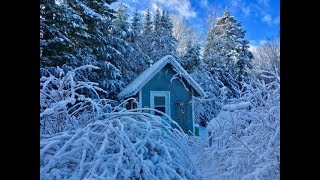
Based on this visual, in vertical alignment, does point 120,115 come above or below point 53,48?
below

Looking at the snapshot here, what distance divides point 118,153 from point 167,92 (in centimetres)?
348

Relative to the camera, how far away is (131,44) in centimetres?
504

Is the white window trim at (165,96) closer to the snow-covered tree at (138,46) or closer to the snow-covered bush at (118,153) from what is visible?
the snow-covered tree at (138,46)

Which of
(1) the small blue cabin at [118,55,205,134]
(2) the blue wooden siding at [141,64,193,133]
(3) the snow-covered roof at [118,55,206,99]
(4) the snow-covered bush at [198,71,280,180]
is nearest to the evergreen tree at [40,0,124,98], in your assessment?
(3) the snow-covered roof at [118,55,206,99]

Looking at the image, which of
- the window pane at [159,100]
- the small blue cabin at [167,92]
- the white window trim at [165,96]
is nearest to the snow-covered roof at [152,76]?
the small blue cabin at [167,92]

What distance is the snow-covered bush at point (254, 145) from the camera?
1.86 meters

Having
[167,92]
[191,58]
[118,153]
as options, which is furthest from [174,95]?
[118,153]

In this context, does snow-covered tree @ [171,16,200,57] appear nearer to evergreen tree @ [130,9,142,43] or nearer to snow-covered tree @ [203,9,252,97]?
snow-covered tree @ [203,9,252,97]

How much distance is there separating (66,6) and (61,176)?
372 cm

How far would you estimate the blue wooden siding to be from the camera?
454cm

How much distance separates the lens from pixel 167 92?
15.2ft

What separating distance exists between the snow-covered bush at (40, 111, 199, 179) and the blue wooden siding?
3.06 meters
